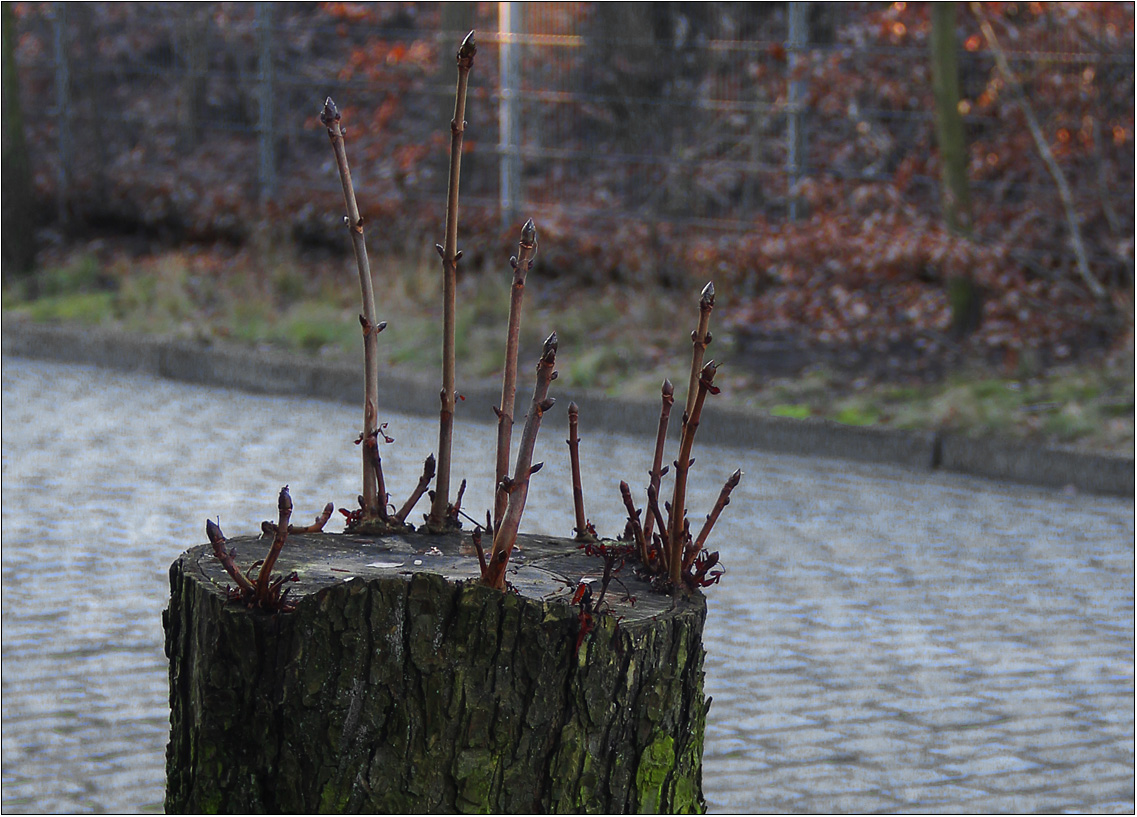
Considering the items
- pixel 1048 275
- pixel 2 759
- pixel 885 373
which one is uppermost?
pixel 1048 275

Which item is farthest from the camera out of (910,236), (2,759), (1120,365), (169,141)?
(169,141)

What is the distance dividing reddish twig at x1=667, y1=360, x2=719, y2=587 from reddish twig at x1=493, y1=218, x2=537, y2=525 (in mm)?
228

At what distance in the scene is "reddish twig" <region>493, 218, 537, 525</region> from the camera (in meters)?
2.07

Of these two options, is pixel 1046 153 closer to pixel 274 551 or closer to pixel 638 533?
pixel 638 533

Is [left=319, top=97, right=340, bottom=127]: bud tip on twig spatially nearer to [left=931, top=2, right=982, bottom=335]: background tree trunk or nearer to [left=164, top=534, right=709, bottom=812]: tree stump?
[left=164, top=534, right=709, bottom=812]: tree stump

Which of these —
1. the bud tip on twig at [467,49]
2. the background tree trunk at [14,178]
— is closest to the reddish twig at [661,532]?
the bud tip on twig at [467,49]

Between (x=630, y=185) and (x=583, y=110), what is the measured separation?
657 millimetres

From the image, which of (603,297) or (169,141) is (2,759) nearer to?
(603,297)

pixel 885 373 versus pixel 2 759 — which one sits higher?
pixel 885 373

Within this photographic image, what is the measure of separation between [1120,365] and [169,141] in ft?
31.1

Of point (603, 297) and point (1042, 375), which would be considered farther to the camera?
point (603, 297)

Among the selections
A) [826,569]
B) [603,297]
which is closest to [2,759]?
[826,569]

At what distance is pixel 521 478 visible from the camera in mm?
2090

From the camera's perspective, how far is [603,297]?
11.9 meters
